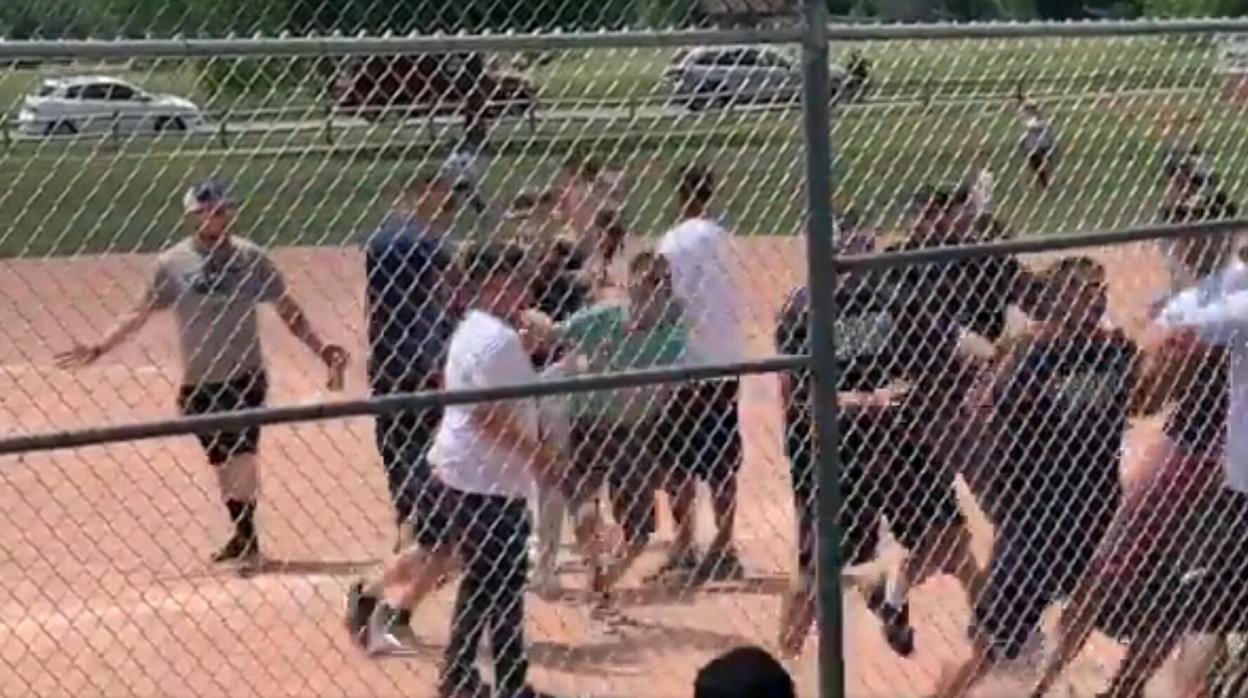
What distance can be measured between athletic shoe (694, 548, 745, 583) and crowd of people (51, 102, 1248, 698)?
1.82 feet

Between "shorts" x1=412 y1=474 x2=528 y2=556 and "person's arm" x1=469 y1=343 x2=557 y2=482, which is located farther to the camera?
"shorts" x1=412 y1=474 x2=528 y2=556

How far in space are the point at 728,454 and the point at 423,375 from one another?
121 cm

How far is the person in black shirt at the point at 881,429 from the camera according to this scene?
22.0 ft

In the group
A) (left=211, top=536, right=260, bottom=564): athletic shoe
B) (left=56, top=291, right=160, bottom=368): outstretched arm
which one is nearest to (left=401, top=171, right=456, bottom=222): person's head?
(left=56, top=291, right=160, bottom=368): outstretched arm

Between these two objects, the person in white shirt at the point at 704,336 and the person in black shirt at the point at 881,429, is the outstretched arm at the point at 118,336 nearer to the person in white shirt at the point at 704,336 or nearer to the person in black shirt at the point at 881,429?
the person in white shirt at the point at 704,336

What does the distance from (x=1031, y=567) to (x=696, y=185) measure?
1849 mm

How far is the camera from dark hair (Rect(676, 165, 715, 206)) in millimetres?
7590

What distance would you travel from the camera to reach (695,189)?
761 centimetres

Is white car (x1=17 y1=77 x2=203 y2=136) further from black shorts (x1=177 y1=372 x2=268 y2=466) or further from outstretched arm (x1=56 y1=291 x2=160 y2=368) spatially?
black shorts (x1=177 y1=372 x2=268 y2=466)

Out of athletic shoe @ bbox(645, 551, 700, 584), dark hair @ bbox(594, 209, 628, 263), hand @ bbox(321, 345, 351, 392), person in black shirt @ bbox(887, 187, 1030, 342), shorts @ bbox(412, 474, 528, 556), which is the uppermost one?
dark hair @ bbox(594, 209, 628, 263)

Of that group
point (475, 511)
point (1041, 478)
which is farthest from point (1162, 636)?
point (475, 511)

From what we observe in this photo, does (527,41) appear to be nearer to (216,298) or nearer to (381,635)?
(381,635)

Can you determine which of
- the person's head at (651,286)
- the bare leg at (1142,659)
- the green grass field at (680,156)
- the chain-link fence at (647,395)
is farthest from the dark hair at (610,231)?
the bare leg at (1142,659)

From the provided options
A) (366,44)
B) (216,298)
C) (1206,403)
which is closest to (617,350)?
(216,298)
